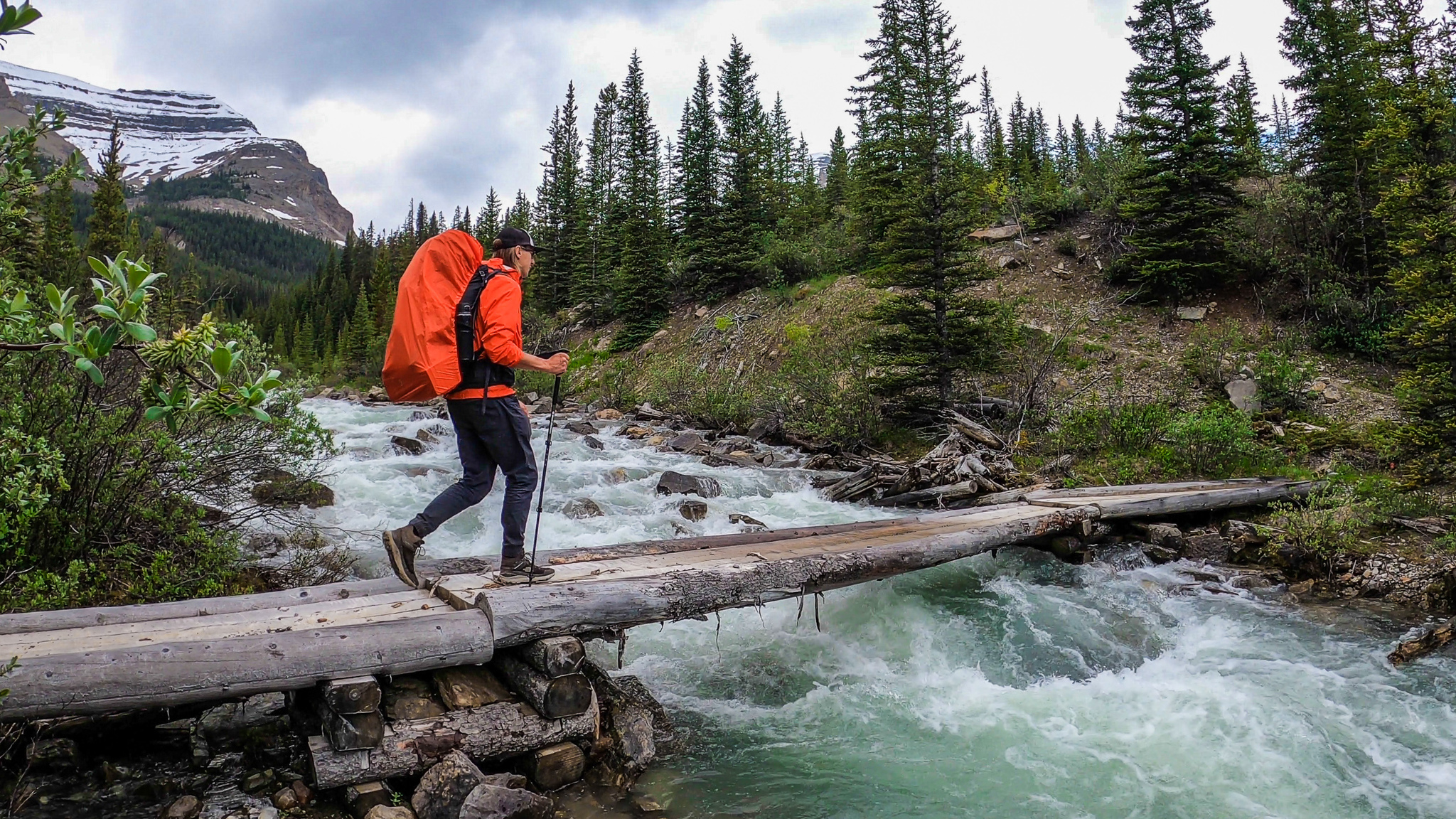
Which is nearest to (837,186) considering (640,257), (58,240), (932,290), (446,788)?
(640,257)

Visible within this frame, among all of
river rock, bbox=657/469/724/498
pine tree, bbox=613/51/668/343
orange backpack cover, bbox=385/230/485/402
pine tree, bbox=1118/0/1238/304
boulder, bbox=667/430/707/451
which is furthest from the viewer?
pine tree, bbox=613/51/668/343

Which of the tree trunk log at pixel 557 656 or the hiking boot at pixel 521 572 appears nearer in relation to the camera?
the tree trunk log at pixel 557 656

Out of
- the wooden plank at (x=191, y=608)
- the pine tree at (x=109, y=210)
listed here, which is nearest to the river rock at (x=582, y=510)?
the wooden plank at (x=191, y=608)

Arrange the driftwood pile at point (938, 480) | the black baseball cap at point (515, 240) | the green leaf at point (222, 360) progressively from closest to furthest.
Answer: the green leaf at point (222, 360) → the black baseball cap at point (515, 240) → the driftwood pile at point (938, 480)

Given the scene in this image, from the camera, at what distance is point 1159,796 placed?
175 inches

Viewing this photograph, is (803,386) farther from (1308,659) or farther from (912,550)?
(1308,659)

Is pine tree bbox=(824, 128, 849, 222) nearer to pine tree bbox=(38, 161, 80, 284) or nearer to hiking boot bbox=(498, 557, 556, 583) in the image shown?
pine tree bbox=(38, 161, 80, 284)

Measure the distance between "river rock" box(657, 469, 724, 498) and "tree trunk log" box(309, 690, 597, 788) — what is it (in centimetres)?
761

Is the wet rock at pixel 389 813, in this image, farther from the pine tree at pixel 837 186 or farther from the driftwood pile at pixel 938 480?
the pine tree at pixel 837 186

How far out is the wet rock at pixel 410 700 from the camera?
4008mm

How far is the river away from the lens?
4430 mm

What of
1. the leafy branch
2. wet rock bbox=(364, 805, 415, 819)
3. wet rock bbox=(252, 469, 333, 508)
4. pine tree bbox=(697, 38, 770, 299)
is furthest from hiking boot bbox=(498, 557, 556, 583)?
pine tree bbox=(697, 38, 770, 299)

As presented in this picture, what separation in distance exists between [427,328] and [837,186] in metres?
37.9

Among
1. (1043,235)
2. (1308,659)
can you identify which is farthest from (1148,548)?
(1043,235)
